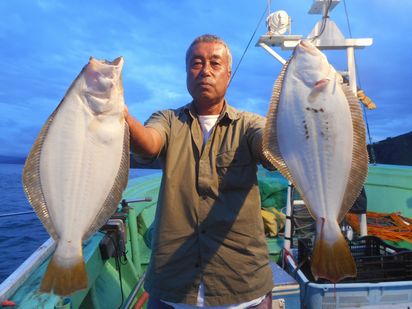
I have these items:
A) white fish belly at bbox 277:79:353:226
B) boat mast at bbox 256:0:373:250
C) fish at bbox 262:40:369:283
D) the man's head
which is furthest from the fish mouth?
boat mast at bbox 256:0:373:250

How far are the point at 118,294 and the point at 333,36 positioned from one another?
4.58 meters

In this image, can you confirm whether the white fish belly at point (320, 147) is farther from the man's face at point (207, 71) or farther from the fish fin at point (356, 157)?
the man's face at point (207, 71)

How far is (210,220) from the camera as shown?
1988 mm

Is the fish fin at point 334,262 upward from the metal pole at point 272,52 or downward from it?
downward

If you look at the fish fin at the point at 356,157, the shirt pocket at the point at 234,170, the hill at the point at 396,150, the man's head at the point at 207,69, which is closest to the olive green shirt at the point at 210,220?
the shirt pocket at the point at 234,170

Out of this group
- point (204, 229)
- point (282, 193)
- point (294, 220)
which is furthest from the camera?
point (282, 193)

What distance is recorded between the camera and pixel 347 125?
65.3 inches

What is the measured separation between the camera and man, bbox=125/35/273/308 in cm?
198

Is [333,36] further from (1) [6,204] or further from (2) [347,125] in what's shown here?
(1) [6,204]

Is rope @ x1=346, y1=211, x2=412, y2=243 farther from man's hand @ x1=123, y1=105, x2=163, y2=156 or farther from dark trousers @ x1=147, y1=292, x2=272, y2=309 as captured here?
man's hand @ x1=123, y1=105, x2=163, y2=156

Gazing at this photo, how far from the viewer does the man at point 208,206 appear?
1.98m

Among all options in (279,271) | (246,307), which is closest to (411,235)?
(279,271)

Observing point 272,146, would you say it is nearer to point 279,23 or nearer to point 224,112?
point 224,112

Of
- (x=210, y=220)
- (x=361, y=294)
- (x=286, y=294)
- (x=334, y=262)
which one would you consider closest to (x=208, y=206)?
(x=210, y=220)
